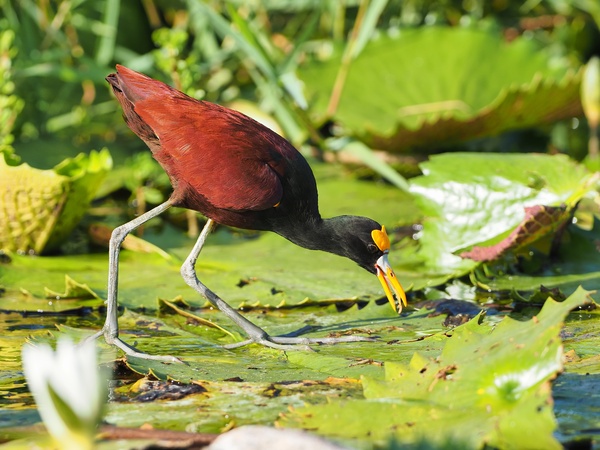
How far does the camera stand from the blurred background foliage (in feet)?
17.0

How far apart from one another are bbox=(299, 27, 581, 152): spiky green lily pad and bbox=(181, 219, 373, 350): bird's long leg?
1.90m

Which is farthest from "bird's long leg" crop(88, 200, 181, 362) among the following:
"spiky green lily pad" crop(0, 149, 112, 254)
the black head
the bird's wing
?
the black head

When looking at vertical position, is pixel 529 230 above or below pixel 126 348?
above

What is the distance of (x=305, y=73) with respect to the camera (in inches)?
243

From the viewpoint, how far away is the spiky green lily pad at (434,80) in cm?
560

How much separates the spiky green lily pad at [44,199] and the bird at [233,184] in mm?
597

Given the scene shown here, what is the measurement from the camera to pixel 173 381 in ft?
9.33

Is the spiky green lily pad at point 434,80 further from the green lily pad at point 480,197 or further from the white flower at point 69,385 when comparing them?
the white flower at point 69,385

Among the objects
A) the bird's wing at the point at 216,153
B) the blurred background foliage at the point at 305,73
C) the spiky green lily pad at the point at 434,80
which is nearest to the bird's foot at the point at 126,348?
the bird's wing at the point at 216,153

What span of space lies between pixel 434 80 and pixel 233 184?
2867mm

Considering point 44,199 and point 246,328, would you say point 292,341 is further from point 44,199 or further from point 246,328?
point 44,199

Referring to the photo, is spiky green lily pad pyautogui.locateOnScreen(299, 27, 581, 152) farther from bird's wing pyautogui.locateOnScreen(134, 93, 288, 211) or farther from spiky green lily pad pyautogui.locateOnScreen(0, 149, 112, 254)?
bird's wing pyautogui.locateOnScreen(134, 93, 288, 211)

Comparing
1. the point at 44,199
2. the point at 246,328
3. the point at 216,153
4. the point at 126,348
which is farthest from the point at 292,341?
the point at 44,199

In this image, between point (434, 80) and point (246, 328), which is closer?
point (246, 328)
